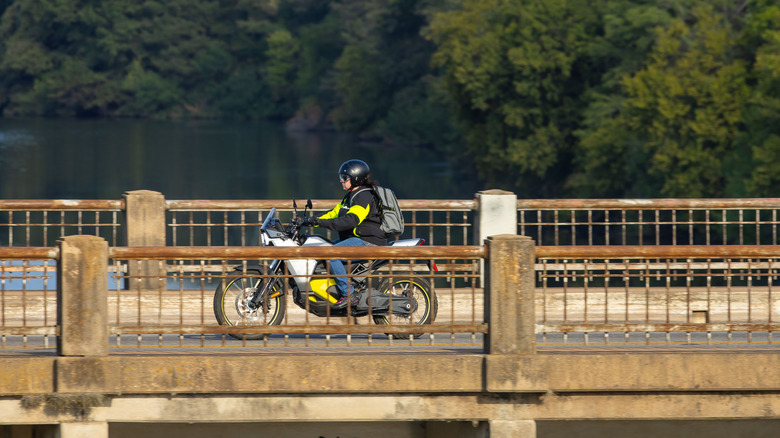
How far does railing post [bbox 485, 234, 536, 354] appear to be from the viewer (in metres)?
8.99

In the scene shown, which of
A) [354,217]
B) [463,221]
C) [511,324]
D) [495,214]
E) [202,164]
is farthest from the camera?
[202,164]

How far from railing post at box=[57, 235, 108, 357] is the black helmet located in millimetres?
2582

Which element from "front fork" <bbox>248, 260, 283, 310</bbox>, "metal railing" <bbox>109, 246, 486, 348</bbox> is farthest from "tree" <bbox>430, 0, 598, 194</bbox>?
"front fork" <bbox>248, 260, 283, 310</bbox>

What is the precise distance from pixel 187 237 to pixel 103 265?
3312 cm

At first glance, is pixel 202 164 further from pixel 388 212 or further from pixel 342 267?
pixel 342 267

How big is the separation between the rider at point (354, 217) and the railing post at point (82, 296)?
233 centimetres

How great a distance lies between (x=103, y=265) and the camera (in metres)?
8.80

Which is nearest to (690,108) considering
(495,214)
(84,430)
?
(495,214)

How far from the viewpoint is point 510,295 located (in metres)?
A: 9.05

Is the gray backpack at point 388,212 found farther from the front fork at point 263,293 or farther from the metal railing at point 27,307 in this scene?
the metal railing at point 27,307

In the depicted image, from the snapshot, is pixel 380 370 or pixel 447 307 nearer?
pixel 380 370

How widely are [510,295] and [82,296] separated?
2846 mm

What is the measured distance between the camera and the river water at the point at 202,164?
58.3 metres

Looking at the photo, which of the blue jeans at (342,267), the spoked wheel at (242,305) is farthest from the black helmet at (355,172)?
the spoked wheel at (242,305)
